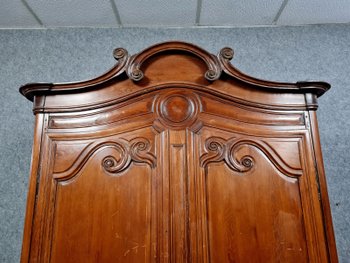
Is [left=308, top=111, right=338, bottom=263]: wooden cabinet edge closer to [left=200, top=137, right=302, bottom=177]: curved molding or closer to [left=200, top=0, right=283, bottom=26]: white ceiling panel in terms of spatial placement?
[left=200, top=137, right=302, bottom=177]: curved molding

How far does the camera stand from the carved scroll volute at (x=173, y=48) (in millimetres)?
894

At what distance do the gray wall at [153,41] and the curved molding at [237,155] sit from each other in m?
0.65

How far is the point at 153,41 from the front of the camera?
1.55 meters

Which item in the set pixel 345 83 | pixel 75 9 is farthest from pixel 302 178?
pixel 75 9

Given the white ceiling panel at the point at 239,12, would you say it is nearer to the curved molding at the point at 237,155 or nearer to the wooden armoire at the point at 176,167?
the wooden armoire at the point at 176,167

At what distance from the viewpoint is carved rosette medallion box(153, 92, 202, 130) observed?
0.88 meters

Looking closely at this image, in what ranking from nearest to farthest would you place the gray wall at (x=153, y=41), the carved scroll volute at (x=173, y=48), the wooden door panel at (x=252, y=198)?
1. the wooden door panel at (x=252, y=198)
2. the carved scroll volute at (x=173, y=48)
3. the gray wall at (x=153, y=41)

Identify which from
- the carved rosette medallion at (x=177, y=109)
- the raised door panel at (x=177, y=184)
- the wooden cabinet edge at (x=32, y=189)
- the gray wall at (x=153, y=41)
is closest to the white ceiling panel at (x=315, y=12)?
the gray wall at (x=153, y=41)

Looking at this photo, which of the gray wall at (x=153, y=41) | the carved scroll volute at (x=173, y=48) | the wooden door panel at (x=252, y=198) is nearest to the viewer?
the wooden door panel at (x=252, y=198)

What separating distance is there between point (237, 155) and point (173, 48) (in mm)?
408

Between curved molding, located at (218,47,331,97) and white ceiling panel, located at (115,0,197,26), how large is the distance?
0.65 metres

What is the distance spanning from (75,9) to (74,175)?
988 millimetres

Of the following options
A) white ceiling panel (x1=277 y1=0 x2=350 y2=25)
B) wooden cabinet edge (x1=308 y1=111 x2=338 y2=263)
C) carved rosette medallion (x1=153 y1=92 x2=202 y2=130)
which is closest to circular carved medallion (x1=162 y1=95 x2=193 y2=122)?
carved rosette medallion (x1=153 y1=92 x2=202 y2=130)

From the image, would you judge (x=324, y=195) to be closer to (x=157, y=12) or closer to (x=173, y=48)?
(x=173, y=48)
